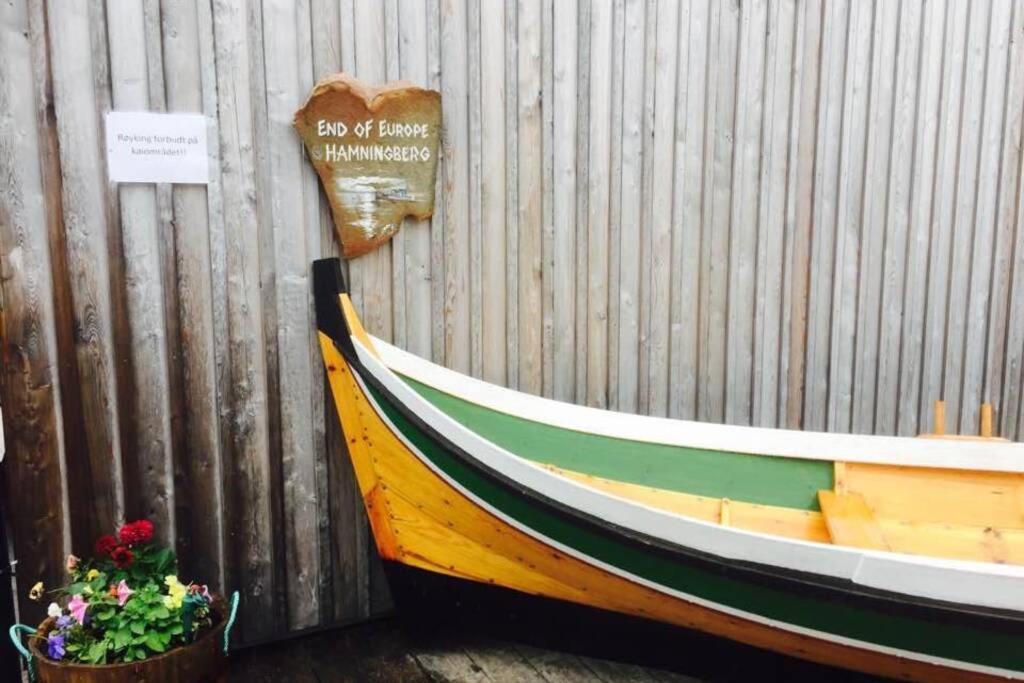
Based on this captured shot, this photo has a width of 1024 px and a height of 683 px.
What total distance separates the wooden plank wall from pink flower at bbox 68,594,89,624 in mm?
499

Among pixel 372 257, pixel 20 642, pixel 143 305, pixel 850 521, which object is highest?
pixel 372 257

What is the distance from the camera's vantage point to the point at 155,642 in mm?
2045

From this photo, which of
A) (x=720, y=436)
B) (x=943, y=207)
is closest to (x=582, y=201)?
(x=720, y=436)

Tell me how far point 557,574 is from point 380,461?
2.16 feet

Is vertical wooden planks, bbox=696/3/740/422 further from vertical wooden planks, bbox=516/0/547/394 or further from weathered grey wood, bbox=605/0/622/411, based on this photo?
vertical wooden planks, bbox=516/0/547/394

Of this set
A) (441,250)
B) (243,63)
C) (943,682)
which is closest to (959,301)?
(943,682)

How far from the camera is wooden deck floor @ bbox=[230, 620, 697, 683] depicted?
2.63m

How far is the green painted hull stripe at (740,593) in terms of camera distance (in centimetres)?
196

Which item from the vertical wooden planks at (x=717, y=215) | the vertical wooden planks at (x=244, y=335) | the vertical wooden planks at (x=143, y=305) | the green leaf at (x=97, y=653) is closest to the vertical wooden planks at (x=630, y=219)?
the vertical wooden planks at (x=717, y=215)

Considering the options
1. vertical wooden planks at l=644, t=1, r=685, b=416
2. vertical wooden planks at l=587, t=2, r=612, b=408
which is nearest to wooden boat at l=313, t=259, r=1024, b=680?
vertical wooden planks at l=587, t=2, r=612, b=408

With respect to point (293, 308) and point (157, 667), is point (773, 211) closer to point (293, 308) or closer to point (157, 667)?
point (293, 308)

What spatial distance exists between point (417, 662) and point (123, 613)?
1039 mm

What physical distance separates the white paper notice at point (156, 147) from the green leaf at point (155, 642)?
134cm

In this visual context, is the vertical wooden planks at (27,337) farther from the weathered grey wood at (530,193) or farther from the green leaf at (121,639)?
the weathered grey wood at (530,193)
